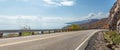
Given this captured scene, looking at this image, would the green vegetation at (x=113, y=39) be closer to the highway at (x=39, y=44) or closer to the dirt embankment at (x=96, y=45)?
the dirt embankment at (x=96, y=45)

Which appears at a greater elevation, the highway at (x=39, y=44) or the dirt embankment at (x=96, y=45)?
the highway at (x=39, y=44)

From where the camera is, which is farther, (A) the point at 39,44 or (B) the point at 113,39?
(B) the point at 113,39

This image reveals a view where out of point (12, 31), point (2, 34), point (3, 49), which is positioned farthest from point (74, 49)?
point (12, 31)

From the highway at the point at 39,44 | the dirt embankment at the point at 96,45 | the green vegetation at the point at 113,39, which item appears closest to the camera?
the highway at the point at 39,44

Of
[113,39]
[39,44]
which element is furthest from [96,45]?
[113,39]

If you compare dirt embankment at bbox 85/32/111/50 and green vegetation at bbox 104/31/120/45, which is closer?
dirt embankment at bbox 85/32/111/50

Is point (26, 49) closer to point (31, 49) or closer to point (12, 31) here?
point (31, 49)

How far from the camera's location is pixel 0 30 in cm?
3453

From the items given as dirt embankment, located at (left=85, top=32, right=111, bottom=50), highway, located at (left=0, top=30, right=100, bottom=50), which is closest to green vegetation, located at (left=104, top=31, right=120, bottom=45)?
dirt embankment, located at (left=85, top=32, right=111, bottom=50)

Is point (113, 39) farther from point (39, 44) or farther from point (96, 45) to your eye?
point (39, 44)

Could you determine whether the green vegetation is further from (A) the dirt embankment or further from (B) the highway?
(B) the highway

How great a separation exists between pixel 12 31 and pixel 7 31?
1.90 metres

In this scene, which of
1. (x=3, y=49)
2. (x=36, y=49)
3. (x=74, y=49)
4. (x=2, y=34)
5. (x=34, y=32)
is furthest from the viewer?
(x=34, y=32)

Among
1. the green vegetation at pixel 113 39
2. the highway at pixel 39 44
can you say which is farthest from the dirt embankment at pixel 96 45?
the green vegetation at pixel 113 39
